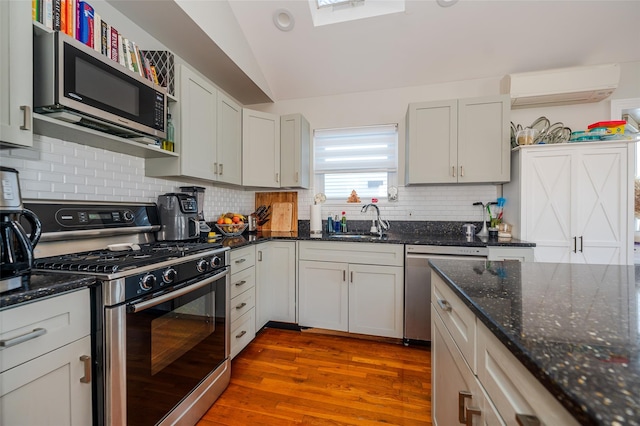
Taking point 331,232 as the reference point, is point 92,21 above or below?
above

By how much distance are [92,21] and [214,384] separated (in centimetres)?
212

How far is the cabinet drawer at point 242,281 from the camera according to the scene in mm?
2008

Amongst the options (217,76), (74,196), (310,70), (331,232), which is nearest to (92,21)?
(74,196)

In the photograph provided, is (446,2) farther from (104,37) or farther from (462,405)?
(462,405)

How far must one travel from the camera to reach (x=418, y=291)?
7.40 ft

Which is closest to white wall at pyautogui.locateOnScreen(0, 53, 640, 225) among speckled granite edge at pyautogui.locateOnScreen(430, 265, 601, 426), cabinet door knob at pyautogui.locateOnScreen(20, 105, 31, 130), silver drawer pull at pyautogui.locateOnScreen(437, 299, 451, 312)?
cabinet door knob at pyautogui.locateOnScreen(20, 105, 31, 130)

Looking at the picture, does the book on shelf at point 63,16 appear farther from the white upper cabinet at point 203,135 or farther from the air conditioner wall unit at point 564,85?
the air conditioner wall unit at point 564,85

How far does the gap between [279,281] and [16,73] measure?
2148 millimetres

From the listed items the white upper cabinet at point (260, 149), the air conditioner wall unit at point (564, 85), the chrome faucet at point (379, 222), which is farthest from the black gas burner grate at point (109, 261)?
the air conditioner wall unit at point (564, 85)

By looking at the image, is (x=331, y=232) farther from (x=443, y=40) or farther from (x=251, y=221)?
(x=443, y=40)

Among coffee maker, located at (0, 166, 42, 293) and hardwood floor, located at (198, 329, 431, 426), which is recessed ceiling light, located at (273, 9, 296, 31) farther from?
hardwood floor, located at (198, 329, 431, 426)

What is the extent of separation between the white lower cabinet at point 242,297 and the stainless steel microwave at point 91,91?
3.45 feet

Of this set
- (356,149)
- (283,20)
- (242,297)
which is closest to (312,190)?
(356,149)

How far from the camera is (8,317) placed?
30.1 inches
